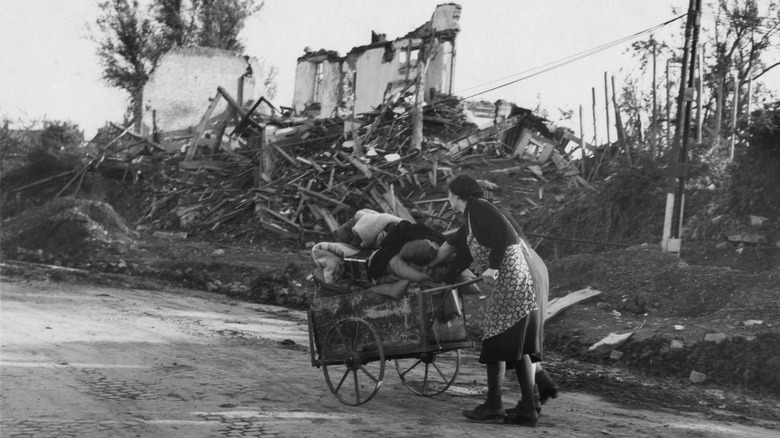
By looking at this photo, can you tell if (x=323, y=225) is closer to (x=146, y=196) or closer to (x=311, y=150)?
(x=311, y=150)

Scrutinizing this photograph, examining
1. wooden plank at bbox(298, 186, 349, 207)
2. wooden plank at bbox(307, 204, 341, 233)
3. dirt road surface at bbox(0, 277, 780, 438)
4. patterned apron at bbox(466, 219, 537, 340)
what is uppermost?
wooden plank at bbox(298, 186, 349, 207)

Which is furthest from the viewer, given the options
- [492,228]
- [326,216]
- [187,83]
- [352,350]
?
[187,83]

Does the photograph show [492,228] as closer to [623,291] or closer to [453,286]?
[453,286]

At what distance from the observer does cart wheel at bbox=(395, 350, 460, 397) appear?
757 centimetres

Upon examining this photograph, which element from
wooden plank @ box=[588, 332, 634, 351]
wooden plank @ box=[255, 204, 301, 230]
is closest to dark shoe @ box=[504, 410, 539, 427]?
wooden plank @ box=[588, 332, 634, 351]

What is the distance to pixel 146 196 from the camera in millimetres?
29562

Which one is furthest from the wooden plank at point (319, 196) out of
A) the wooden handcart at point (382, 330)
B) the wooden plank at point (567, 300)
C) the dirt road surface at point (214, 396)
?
the wooden handcart at point (382, 330)

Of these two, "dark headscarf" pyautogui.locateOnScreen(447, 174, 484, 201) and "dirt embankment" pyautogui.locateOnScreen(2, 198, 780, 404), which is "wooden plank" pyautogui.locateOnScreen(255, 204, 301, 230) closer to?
"dirt embankment" pyautogui.locateOnScreen(2, 198, 780, 404)

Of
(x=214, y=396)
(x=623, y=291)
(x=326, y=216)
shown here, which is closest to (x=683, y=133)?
(x=623, y=291)

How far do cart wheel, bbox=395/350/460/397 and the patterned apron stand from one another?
0.82 metres

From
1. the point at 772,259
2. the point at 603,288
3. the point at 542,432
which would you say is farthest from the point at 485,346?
the point at 772,259

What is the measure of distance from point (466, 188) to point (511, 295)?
2.88 feet

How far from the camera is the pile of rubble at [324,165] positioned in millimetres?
22969

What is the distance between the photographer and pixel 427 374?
7.95m
